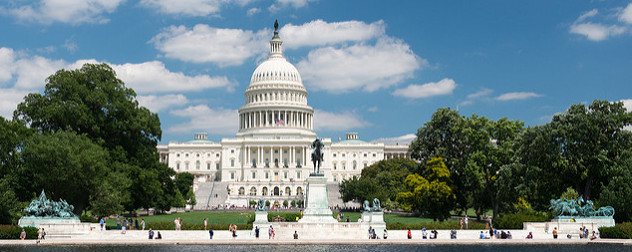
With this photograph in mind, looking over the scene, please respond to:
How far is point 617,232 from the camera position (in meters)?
37.9

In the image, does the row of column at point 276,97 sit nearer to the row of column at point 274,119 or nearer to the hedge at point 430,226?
the row of column at point 274,119

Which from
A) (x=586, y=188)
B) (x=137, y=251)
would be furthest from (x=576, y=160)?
(x=137, y=251)

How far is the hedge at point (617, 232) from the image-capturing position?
3750 centimetres

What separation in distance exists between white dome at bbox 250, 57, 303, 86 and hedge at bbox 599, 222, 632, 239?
118 meters

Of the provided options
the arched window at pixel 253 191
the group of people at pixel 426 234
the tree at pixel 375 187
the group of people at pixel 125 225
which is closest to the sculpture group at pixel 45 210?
the group of people at pixel 125 225

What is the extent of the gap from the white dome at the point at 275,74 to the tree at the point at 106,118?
9423 centimetres

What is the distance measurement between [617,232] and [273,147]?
11005 cm

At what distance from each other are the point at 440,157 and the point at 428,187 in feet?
11.2

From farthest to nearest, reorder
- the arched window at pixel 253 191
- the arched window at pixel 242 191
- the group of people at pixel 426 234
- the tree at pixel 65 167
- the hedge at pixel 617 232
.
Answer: the arched window at pixel 242 191, the arched window at pixel 253 191, the tree at pixel 65 167, the group of people at pixel 426 234, the hedge at pixel 617 232

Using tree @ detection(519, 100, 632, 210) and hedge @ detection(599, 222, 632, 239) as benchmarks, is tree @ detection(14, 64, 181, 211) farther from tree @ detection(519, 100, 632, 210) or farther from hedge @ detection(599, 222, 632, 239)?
hedge @ detection(599, 222, 632, 239)

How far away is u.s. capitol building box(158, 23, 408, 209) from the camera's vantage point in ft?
474

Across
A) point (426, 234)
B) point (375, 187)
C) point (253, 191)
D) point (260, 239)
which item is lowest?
point (260, 239)

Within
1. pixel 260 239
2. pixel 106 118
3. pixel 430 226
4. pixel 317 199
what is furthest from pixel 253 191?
pixel 260 239

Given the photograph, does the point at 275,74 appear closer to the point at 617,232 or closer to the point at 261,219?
the point at 261,219
